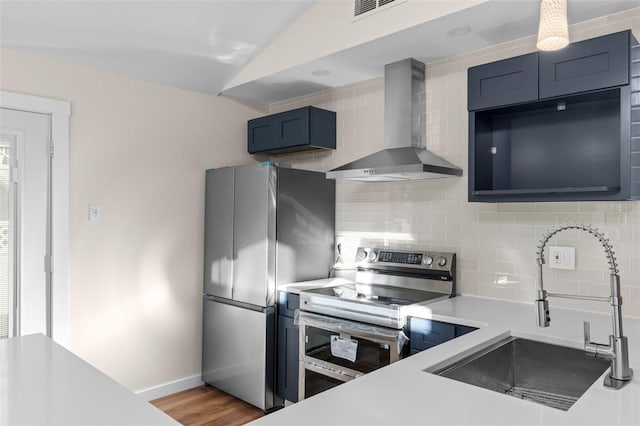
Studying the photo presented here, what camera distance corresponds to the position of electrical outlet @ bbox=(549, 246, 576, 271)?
251 centimetres

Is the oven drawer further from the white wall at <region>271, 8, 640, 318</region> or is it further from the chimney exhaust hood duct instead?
the chimney exhaust hood duct

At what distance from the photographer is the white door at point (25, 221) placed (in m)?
2.91

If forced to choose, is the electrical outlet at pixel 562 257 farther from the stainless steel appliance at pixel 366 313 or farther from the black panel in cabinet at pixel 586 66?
the black panel in cabinet at pixel 586 66

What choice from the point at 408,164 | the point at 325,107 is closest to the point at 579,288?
the point at 408,164

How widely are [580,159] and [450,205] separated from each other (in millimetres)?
797

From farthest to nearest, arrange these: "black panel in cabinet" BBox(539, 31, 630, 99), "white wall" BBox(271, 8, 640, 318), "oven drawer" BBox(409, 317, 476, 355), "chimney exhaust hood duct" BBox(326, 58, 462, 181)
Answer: "chimney exhaust hood duct" BBox(326, 58, 462, 181), "white wall" BBox(271, 8, 640, 318), "oven drawer" BBox(409, 317, 476, 355), "black panel in cabinet" BBox(539, 31, 630, 99)

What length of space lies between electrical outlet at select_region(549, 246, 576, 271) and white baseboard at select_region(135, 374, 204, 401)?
269 centimetres

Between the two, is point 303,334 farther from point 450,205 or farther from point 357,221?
point 450,205

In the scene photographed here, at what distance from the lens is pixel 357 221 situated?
355 centimetres

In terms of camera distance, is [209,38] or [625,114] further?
[209,38]

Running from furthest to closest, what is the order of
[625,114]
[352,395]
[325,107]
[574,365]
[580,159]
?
[325,107], [580,159], [625,114], [574,365], [352,395]

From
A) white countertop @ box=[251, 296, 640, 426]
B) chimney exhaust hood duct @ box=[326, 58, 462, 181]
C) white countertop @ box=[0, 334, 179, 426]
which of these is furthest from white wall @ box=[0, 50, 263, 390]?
white countertop @ box=[251, 296, 640, 426]

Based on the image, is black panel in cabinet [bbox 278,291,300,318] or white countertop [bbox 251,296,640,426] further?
black panel in cabinet [bbox 278,291,300,318]

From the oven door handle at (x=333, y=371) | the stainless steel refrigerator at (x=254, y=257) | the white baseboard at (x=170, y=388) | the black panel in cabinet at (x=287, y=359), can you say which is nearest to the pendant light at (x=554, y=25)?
the oven door handle at (x=333, y=371)
